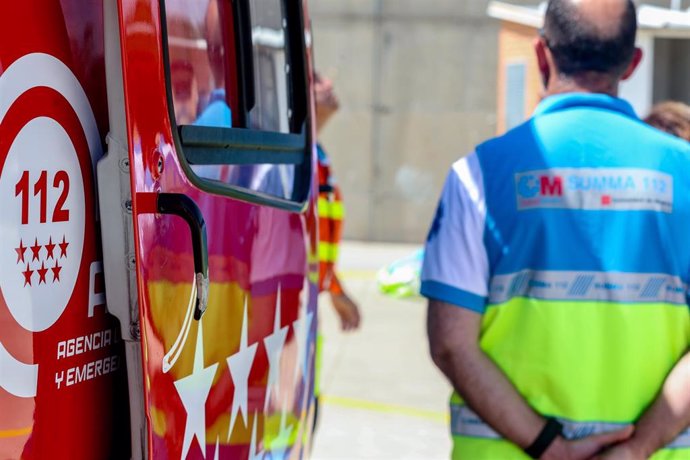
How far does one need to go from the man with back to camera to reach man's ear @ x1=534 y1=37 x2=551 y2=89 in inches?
A: 3.4

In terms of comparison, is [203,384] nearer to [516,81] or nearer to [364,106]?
[516,81]

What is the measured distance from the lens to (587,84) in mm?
2529

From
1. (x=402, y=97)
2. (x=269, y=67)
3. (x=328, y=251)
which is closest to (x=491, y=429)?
(x=269, y=67)

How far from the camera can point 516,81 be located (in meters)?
10.0

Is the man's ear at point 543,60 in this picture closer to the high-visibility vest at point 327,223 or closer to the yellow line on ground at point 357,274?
the high-visibility vest at point 327,223

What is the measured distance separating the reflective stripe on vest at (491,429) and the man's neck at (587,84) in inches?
29.0

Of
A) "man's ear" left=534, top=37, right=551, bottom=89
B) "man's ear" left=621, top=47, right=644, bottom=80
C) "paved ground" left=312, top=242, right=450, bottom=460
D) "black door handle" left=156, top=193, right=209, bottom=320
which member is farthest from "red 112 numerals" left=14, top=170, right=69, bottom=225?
"paved ground" left=312, top=242, right=450, bottom=460

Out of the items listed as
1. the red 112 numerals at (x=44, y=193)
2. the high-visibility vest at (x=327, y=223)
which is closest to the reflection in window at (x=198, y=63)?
the red 112 numerals at (x=44, y=193)

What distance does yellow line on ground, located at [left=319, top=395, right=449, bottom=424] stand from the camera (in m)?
6.39

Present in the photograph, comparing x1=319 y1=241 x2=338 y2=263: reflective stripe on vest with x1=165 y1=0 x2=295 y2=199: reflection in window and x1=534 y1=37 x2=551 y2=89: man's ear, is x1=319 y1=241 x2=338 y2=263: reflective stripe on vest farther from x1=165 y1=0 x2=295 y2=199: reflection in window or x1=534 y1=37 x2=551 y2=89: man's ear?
x1=534 y1=37 x2=551 y2=89: man's ear

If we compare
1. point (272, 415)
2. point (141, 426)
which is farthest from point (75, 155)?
point (272, 415)

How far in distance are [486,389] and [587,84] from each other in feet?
2.36

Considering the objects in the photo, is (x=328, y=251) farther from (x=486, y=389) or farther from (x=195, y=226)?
(x=195, y=226)

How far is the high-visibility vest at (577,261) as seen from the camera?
7.97 feet
